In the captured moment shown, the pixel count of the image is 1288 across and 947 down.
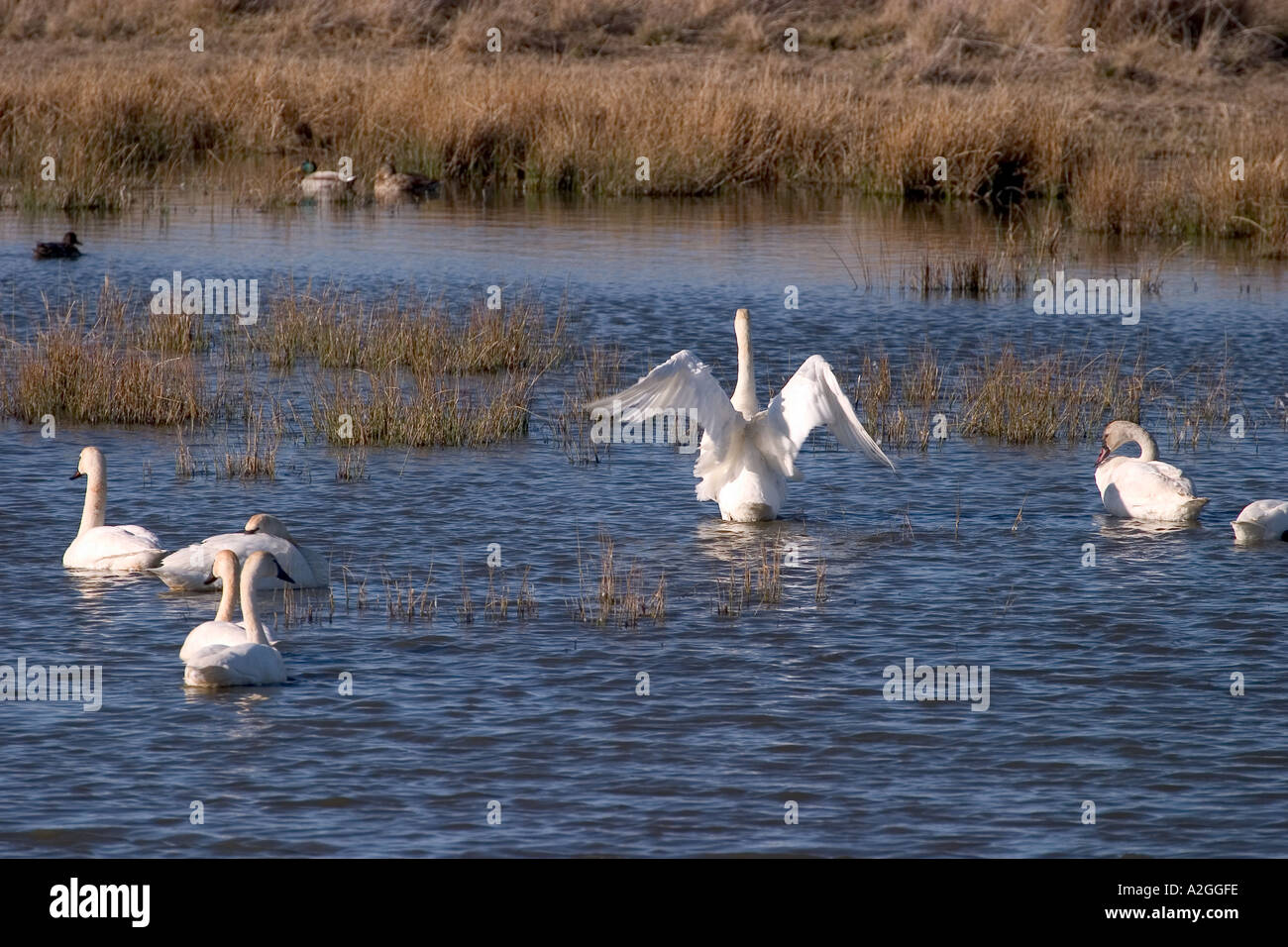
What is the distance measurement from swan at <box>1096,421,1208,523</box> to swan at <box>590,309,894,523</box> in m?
1.55

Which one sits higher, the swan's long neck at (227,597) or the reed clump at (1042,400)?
the reed clump at (1042,400)

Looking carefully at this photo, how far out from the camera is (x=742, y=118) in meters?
27.0

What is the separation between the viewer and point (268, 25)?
38.8 meters

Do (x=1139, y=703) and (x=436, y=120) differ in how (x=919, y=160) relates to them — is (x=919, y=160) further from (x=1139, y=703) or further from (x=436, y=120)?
(x=1139, y=703)

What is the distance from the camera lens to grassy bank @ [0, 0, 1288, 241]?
2497cm

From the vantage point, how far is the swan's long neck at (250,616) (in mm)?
8336

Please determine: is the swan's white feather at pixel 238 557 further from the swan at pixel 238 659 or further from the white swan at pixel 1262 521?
the white swan at pixel 1262 521

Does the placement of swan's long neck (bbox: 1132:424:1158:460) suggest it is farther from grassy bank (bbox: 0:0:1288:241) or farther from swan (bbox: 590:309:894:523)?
grassy bank (bbox: 0:0:1288:241)

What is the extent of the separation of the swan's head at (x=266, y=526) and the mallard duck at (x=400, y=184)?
16588 mm

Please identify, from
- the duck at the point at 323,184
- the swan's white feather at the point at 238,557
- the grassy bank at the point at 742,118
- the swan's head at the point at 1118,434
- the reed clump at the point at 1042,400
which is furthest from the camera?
the duck at the point at 323,184

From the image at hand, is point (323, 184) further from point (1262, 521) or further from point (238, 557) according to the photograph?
point (1262, 521)

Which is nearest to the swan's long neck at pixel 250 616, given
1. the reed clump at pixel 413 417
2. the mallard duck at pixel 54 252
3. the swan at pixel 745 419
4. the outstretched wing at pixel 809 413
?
the swan at pixel 745 419

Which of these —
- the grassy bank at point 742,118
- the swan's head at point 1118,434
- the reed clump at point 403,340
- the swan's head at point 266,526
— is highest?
the grassy bank at point 742,118

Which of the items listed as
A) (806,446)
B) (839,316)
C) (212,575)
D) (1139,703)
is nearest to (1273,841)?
(1139,703)
